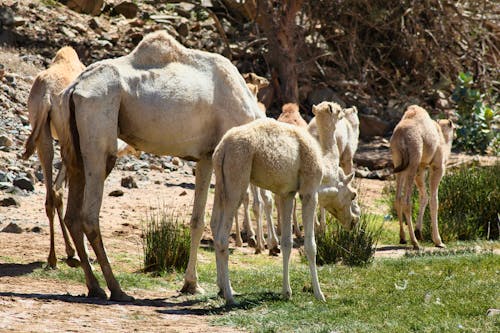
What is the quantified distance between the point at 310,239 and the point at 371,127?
15.5 metres

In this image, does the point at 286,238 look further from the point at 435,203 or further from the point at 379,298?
the point at 435,203

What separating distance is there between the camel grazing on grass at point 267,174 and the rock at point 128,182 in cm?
715

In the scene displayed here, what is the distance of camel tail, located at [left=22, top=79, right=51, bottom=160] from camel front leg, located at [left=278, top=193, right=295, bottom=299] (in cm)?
318

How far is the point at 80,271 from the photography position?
1031 centimetres

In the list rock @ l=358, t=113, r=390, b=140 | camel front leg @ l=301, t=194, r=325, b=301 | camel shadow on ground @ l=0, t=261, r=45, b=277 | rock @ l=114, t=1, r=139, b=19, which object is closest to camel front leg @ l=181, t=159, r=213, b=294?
camel front leg @ l=301, t=194, r=325, b=301

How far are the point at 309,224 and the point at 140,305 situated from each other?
1769 millimetres

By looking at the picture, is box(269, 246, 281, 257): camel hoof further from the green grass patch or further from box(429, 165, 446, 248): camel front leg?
box(429, 165, 446, 248): camel front leg

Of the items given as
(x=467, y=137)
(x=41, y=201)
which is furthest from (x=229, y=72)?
(x=467, y=137)

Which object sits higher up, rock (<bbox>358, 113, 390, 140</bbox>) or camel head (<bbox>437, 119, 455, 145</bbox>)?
camel head (<bbox>437, 119, 455, 145</bbox>)

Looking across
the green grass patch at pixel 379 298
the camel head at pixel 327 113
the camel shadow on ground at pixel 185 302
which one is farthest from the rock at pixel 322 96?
the camel shadow on ground at pixel 185 302

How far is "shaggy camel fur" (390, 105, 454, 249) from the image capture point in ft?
45.3

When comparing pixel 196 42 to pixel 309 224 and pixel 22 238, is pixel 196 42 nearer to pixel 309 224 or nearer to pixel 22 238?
pixel 22 238

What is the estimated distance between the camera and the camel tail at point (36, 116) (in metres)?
10.5

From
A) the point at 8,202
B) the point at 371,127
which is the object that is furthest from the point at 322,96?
the point at 8,202
